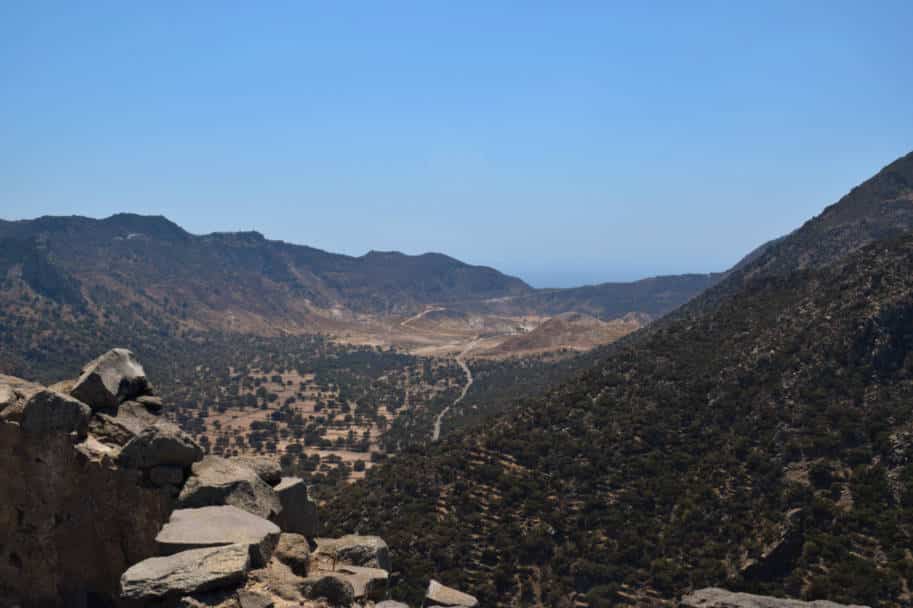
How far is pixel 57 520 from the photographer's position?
531 inches

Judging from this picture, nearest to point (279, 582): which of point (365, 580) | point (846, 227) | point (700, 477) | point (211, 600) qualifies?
point (211, 600)

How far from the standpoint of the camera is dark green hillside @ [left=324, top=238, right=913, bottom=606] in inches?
1148

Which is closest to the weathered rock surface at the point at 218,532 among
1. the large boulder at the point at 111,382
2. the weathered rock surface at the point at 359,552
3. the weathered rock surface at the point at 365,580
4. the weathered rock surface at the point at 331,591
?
the weathered rock surface at the point at 331,591

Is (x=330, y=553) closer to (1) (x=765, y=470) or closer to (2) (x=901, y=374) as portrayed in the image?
(1) (x=765, y=470)

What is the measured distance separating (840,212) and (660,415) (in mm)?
80276

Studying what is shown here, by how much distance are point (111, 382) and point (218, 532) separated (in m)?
5.65

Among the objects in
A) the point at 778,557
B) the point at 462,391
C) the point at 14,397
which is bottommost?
the point at 462,391

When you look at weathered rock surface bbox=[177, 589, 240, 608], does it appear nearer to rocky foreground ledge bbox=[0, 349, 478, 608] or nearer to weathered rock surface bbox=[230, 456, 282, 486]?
rocky foreground ledge bbox=[0, 349, 478, 608]

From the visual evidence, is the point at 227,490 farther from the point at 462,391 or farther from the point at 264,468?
the point at 462,391

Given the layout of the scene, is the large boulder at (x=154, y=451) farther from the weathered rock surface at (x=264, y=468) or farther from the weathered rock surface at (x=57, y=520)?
the weathered rock surface at (x=264, y=468)

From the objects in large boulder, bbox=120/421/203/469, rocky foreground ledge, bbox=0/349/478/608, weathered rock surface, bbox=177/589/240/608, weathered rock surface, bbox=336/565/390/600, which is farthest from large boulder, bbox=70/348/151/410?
weathered rock surface, bbox=336/565/390/600

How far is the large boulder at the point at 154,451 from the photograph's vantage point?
13266mm

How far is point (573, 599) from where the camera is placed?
2959 centimetres

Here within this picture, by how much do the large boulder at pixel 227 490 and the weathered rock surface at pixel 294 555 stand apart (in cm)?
112
